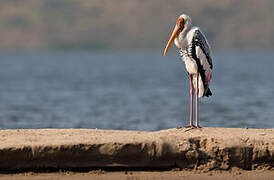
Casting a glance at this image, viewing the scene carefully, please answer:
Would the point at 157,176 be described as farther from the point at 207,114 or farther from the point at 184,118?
the point at 207,114

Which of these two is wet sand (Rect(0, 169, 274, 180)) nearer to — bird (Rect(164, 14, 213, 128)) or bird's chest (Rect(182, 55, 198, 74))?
bird (Rect(164, 14, 213, 128))

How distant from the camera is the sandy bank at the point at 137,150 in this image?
34.7 ft

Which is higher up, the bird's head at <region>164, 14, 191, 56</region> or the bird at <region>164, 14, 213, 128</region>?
the bird's head at <region>164, 14, 191, 56</region>

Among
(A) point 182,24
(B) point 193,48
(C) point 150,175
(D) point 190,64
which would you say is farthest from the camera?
(D) point 190,64

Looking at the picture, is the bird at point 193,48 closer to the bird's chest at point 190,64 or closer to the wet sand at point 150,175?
the bird's chest at point 190,64

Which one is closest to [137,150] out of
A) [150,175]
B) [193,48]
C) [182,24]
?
[150,175]

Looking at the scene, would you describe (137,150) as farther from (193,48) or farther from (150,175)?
(193,48)

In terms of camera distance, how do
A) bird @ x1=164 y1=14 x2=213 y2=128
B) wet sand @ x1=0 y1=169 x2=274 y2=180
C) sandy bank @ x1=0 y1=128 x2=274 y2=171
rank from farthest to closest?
bird @ x1=164 y1=14 x2=213 y2=128, sandy bank @ x1=0 y1=128 x2=274 y2=171, wet sand @ x1=0 y1=169 x2=274 y2=180

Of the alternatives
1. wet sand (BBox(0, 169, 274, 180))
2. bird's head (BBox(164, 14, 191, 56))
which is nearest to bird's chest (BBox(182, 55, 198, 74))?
bird's head (BBox(164, 14, 191, 56))

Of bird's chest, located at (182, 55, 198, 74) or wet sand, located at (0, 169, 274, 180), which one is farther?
bird's chest, located at (182, 55, 198, 74)

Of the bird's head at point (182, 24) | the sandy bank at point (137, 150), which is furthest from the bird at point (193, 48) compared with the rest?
the sandy bank at point (137, 150)

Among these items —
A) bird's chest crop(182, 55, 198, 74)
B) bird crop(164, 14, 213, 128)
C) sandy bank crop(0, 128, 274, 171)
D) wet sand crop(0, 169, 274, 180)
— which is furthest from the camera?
bird's chest crop(182, 55, 198, 74)

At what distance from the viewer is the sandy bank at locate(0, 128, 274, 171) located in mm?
10578

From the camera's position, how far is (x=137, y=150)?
10781mm
